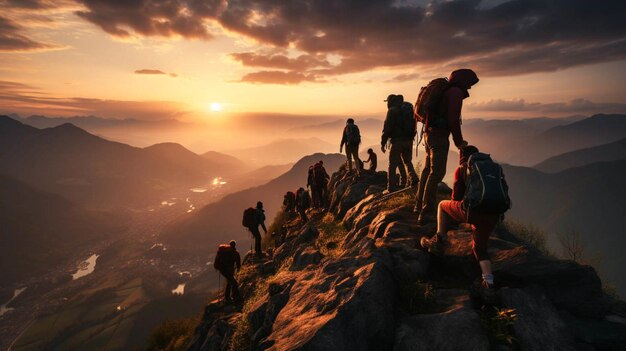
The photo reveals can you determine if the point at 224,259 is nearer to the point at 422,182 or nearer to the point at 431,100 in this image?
the point at 422,182

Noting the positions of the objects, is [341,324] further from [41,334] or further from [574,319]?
[41,334]

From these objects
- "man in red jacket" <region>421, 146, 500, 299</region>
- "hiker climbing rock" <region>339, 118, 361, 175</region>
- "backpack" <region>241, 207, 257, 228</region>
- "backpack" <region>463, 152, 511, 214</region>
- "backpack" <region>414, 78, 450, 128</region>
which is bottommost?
"backpack" <region>241, 207, 257, 228</region>

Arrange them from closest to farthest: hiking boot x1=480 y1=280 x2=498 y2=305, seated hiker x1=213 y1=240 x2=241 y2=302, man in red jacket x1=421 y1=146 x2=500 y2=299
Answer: hiking boot x1=480 y1=280 x2=498 y2=305 → man in red jacket x1=421 y1=146 x2=500 y2=299 → seated hiker x1=213 y1=240 x2=241 y2=302

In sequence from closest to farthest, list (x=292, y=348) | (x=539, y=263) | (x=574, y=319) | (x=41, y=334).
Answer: (x=292, y=348)
(x=574, y=319)
(x=539, y=263)
(x=41, y=334)

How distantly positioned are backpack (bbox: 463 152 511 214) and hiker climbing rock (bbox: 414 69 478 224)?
1.34 meters

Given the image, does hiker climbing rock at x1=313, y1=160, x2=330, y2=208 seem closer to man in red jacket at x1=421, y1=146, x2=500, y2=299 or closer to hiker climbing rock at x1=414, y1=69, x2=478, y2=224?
hiker climbing rock at x1=414, y1=69, x2=478, y2=224

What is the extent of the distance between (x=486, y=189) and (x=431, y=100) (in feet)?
11.3

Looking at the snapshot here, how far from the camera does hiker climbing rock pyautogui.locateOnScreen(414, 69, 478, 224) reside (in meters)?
7.94

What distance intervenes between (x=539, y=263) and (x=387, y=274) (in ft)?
11.1

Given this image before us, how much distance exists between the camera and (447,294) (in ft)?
22.2

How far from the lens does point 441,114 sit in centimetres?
856

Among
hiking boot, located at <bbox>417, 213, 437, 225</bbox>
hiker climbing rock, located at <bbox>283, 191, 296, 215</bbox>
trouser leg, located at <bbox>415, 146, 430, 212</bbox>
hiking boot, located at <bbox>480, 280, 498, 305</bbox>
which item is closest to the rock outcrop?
hiking boot, located at <bbox>480, 280, 498, 305</bbox>

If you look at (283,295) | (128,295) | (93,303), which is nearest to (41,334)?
(93,303)

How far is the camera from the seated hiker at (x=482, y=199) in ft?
19.7
